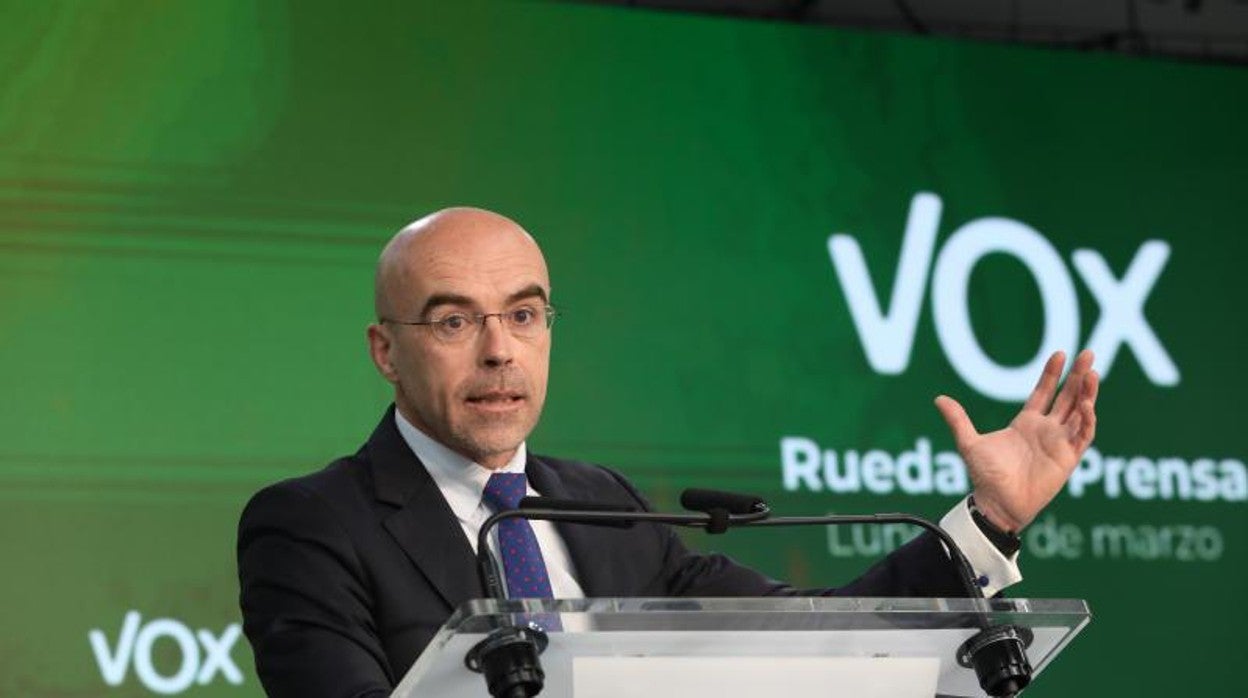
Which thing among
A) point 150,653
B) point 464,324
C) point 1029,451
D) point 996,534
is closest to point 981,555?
point 996,534

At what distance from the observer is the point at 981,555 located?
2492 millimetres

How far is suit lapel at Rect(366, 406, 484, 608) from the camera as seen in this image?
2.67 m

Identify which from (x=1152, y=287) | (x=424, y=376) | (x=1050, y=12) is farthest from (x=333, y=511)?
(x=1050, y=12)

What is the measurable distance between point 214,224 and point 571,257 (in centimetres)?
98

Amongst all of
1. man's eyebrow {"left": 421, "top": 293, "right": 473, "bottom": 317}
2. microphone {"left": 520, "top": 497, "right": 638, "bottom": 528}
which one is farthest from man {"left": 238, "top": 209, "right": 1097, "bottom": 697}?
microphone {"left": 520, "top": 497, "right": 638, "bottom": 528}

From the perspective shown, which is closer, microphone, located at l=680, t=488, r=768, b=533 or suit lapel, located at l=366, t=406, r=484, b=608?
microphone, located at l=680, t=488, r=768, b=533

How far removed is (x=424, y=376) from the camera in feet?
9.36

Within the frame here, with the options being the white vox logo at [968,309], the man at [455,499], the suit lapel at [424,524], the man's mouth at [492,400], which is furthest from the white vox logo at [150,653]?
the man's mouth at [492,400]

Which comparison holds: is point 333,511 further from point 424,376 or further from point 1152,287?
point 1152,287

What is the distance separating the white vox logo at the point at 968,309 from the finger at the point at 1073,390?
10.1 feet

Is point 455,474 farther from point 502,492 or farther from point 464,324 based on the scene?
point 464,324

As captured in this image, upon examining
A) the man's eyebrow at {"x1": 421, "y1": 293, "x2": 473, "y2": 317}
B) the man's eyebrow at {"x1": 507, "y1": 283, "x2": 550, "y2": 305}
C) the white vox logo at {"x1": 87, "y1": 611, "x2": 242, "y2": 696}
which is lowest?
the man's eyebrow at {"x1": 421, "y1": 293, "x2": 473, "y2": 317}

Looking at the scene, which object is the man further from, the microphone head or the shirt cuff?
the microphone head

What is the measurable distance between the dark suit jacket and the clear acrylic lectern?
0.48 meters
